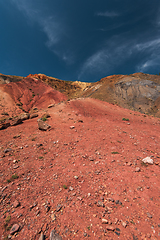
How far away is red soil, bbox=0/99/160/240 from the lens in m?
3.87

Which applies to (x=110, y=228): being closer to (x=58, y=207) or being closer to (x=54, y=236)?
(x=54, y=236)

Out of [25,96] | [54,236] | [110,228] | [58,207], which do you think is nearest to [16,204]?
[58,207]

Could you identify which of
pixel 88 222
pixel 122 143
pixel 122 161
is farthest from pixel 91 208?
pixel 122 143

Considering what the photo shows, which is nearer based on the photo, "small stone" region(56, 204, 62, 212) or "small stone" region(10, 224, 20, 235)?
"small stone" region(10, 224, 20, 235)

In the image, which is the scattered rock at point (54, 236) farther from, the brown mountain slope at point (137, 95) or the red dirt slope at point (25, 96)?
the brown mountain slope at point (137, 95)

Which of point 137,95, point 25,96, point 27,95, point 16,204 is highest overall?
point 27,95

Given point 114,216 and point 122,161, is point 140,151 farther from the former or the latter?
point 114,216

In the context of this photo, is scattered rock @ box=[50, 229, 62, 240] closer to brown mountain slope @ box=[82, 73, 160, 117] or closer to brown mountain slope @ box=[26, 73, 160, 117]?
brown mountain slope @ box=[26, 73, 160, 117]

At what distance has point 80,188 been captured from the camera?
18.0 ft

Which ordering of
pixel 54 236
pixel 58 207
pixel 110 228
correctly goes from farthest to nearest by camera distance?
pixel 58 207 → pixel 110 228 → pixel 54 236

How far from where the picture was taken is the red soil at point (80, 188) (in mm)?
3873

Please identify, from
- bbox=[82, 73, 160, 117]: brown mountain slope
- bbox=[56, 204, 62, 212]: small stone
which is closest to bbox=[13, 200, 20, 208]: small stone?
bbox=[56, 204, 62, 212]: small stone

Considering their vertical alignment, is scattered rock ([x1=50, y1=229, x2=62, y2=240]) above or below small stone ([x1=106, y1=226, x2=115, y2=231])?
below

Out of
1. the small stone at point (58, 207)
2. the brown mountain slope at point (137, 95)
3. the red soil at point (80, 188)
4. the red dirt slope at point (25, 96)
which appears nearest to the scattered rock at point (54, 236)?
the red soil at point (80, 188)
